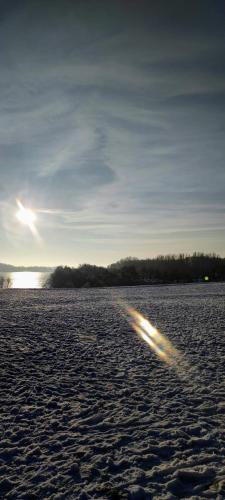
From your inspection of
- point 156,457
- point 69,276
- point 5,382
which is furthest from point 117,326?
point 69,276

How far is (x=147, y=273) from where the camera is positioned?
208ft

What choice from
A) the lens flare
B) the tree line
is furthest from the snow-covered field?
the tree line

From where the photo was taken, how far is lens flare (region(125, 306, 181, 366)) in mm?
10164

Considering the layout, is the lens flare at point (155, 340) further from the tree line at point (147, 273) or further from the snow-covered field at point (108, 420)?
the tree line at point (147, 273)

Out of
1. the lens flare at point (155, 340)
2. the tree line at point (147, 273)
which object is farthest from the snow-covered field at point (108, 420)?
the tree line at point (147, 273)

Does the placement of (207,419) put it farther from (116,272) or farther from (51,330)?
(116,272)

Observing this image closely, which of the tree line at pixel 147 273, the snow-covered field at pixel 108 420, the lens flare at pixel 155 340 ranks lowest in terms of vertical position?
the snow-covered field at pixel 108 420

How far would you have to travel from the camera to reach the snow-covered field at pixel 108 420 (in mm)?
4422

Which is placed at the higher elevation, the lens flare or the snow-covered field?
the lens flare

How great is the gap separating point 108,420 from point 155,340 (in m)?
6.43

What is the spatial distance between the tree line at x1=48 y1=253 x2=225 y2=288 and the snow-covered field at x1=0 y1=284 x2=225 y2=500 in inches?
1747

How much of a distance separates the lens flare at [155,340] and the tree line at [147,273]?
126 ft

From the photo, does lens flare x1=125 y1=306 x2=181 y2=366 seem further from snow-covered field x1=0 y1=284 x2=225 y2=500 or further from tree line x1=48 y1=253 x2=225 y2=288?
tree line x1=48 y1=253 x2=225 y2=288

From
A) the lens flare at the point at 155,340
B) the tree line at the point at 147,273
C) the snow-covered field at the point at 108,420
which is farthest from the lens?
the tree line at the point at 147,273
